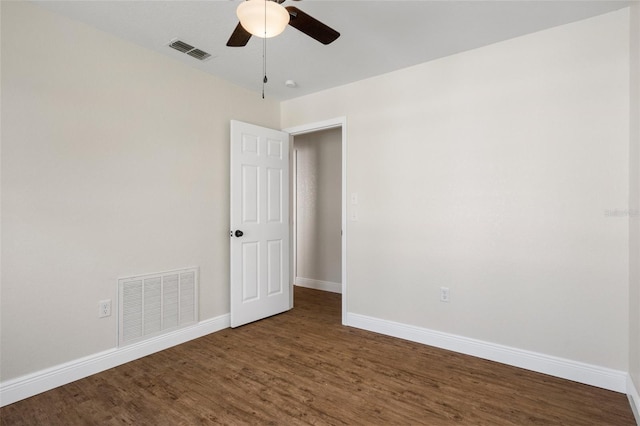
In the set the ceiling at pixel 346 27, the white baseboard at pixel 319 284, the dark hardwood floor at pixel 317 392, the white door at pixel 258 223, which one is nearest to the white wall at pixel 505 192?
the ceiling at pixel 346 27

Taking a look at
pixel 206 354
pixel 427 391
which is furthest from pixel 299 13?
pixel 206 354

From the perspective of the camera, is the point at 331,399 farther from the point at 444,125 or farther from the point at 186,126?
the point at 186,126

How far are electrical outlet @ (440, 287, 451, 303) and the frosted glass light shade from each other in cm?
243

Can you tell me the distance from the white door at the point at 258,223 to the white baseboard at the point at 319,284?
1154mm

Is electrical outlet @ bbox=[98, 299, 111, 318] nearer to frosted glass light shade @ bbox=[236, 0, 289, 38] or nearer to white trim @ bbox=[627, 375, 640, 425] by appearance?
frosted glass light shade @ bbox=[236, 0, 289, 38]

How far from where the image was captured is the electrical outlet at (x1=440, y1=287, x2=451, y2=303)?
2.87 m

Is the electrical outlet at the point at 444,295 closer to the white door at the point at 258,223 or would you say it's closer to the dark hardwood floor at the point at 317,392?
the dark hardwood floor at the point at 317,392

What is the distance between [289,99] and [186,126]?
1.40 m

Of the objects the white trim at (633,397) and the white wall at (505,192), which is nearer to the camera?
the white trim at (633,397)

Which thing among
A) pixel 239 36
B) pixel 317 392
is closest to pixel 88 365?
pixel 317 392

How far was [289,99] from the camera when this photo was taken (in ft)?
13.1

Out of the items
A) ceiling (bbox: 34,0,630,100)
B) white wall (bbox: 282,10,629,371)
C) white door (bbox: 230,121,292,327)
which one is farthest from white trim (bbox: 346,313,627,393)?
ceiling (bbox: 34,0,630,100)

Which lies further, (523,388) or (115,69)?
(115,69)

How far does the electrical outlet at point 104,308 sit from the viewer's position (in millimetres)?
2474
